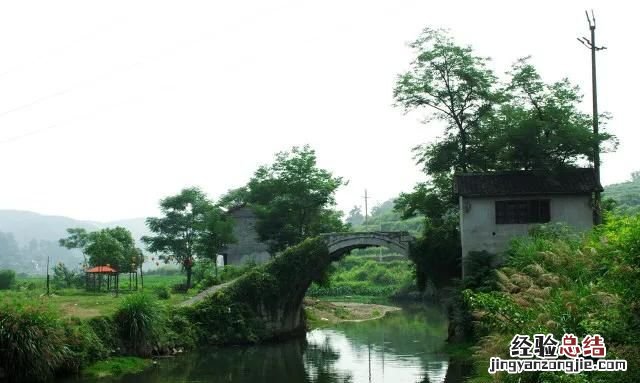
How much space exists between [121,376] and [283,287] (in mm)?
11507

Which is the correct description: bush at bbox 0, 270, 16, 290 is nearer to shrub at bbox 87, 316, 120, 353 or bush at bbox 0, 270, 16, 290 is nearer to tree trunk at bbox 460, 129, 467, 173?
shrub at bbox 87, 316, 120, 353

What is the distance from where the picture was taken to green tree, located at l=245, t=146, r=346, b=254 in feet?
140

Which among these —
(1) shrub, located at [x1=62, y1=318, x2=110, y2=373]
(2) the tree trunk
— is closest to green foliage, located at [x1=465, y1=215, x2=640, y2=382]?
(2) the tree trunk

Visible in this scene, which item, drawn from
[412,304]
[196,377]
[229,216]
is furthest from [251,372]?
[412,304]

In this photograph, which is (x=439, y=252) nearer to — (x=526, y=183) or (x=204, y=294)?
(x=526, y=183)

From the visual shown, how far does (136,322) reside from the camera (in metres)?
27.6

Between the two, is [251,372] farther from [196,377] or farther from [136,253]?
[136,253]

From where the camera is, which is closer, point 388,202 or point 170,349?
point 170,349

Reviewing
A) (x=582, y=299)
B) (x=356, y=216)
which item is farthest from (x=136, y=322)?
(x=356, y=216)

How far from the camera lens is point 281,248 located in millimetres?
42969

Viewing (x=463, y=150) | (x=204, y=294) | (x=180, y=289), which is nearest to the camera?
(x=463, y=150)

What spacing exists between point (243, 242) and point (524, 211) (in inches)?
1045

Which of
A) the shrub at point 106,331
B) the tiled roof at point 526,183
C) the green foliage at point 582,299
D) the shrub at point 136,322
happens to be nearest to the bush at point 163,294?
the shrub at point 136,322

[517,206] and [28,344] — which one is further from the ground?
[517,206]
